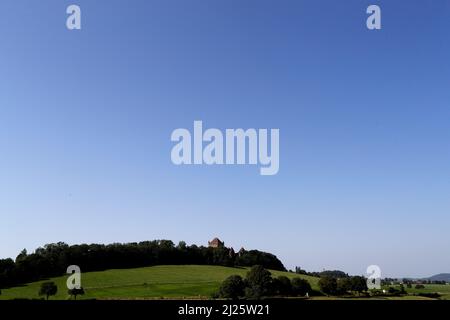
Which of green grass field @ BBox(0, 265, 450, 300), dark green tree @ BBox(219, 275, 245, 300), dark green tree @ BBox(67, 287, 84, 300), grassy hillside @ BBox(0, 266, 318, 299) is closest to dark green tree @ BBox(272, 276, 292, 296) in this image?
dark green tree @ BBox(219, 275, 245, 300)

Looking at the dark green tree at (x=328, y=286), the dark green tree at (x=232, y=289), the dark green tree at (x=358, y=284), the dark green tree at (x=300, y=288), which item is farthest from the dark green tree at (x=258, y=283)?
the dark green tree at (x=358, y=284)

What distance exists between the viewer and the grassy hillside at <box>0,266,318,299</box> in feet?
441

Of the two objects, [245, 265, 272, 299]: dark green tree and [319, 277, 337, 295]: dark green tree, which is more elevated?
[245, 265, 272, 299]: dark green tree

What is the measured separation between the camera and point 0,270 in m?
153

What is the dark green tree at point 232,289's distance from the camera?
13150cm

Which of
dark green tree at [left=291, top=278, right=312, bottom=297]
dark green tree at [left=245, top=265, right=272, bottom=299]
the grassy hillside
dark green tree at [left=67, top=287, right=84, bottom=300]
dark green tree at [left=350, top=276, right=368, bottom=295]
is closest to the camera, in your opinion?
dark green tree at [left=245, top=265, right=272, bottom=299]

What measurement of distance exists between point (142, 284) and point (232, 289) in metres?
38.4

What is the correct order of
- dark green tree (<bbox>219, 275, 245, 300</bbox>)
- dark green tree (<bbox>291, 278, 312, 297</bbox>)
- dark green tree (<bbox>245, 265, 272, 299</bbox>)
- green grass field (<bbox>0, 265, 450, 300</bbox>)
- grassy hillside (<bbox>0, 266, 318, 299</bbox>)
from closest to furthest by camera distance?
dark green tree (<bbox>219, 275, 245, 300</bbox>) < dark green tree (<bbox>245, 265, 272, 299</bbox>) < green grass field (<bbox>0, 265, 450, 300</bbox>) < grassy hillside (<bbox>0, 266, 318, 299</bbox>) < dark green tree (<bbox>291, 278, 312, 297</bbox>)

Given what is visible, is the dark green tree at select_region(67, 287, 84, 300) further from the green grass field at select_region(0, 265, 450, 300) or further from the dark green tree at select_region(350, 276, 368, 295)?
the dark green tree at select_region(350, 276, 368, 295)

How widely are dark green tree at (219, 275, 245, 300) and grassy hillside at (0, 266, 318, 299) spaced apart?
6.42 m
